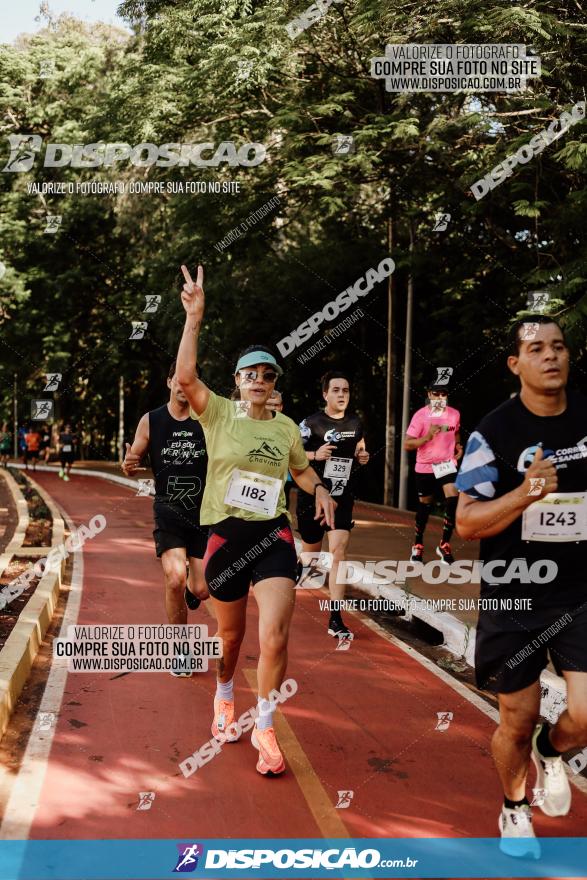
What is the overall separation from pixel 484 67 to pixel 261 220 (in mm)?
8341

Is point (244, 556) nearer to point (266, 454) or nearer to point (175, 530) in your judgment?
point (266, 454)

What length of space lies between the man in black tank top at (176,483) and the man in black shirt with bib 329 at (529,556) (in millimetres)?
3165

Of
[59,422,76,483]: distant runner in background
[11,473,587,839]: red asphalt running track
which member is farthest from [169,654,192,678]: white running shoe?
[59,422,76,483]: distant runner in background

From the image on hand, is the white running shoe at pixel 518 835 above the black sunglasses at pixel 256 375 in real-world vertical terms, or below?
below

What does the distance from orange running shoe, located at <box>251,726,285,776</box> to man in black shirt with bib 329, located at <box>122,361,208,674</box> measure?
200 centimetres

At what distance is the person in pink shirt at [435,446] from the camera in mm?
10898

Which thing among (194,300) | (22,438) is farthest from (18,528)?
(22,438)

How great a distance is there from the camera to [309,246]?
26047mm

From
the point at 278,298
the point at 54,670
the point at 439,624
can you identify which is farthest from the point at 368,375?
the point at 54,670

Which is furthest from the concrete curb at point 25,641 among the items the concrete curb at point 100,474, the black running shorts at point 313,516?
the concrete curb at point 100,474

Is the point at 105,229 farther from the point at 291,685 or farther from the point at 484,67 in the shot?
the point at 291,685

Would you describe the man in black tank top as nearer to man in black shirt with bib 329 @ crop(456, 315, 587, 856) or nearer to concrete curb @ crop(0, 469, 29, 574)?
man in black shirt with bib 329 @ crop(456, 315, 587, 856)

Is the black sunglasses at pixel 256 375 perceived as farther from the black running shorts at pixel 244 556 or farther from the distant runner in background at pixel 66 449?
the distant runner in background at pixel 66 449

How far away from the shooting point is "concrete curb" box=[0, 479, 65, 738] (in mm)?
5962
